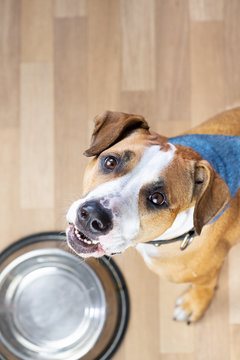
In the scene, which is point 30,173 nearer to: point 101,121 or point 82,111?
point 82,111

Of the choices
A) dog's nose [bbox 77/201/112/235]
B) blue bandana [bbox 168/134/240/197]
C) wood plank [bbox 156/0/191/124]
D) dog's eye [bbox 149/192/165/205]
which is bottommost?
dog's nose [bbox 77/201/112/235]

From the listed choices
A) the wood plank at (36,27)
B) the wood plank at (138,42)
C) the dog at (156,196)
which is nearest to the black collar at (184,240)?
the dog at (156,196)

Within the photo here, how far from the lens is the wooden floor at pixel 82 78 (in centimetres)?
229

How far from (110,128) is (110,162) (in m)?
0.15

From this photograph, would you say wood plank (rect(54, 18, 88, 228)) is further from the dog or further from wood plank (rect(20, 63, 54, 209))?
the dog

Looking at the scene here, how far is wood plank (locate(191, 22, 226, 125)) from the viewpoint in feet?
7.52

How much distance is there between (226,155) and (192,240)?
30cm

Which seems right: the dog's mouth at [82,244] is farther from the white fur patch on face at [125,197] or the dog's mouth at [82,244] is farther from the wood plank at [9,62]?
the wood plank at [9,62]

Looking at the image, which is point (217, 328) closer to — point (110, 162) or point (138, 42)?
point (110, 162)

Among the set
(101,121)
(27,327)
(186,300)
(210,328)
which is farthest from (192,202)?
(27,327)

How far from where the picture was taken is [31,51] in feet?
7.79

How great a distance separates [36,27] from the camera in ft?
7.84

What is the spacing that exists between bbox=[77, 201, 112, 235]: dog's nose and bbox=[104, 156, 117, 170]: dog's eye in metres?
0.15

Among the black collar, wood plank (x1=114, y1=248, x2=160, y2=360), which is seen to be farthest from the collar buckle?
wood plank (x1=114, y1=248, x2=160, y2=360)
